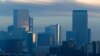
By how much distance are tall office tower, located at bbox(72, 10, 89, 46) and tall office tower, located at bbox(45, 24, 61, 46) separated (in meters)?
0.68

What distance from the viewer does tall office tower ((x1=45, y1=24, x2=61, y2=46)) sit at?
47.2 ft

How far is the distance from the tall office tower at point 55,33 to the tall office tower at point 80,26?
0.68 meters

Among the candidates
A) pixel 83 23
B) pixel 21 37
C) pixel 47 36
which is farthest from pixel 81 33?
pixel 21 37

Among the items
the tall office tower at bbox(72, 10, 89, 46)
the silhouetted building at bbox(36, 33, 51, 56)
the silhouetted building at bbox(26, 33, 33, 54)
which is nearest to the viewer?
the silhouetted building at bbox(36, 33, 51, 56)

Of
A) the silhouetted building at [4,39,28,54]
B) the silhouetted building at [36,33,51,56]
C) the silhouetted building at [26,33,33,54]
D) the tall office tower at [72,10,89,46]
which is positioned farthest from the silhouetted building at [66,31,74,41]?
the silhouetted building at [4,39,28,54]

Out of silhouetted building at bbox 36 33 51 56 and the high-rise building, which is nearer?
silhouetted building at bbox 36 33 51 56

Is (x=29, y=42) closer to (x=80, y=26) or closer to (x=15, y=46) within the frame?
(x=15, y=46)

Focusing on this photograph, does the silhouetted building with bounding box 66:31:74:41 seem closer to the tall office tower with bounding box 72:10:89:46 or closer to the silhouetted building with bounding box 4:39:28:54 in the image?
the tall office tower with bounding box 72:10:89:46

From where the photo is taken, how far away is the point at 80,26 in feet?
50.4

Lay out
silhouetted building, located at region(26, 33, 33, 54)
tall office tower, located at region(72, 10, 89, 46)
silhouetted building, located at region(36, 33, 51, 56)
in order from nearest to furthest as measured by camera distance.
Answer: silhouetted building, located at region(36, 33, 51, 56) → silhouetted building, located at region(26, 33, 33, 54) → tall office tower, located at region(72, 10, 89, 46)

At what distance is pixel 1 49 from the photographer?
14016 millimetres

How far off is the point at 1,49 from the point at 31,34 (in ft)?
6.23

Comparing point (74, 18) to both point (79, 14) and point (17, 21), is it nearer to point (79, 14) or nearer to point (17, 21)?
point (79, 14)

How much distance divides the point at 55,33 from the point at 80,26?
1.16 metres
